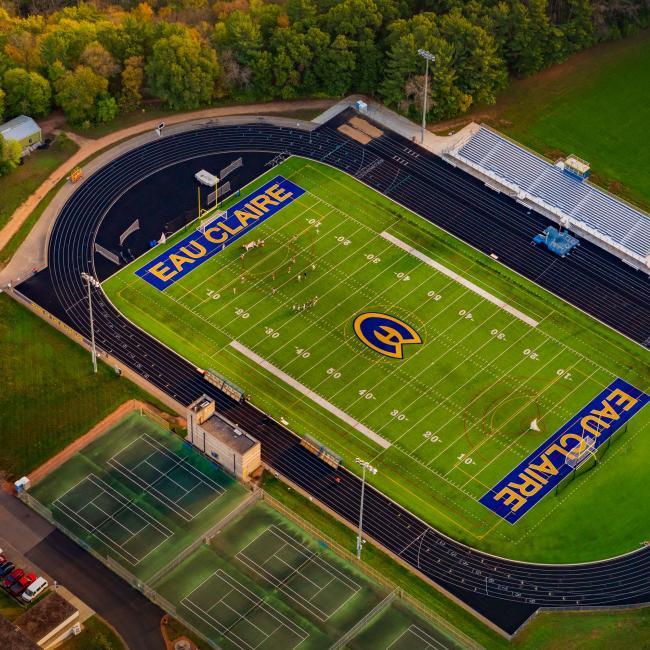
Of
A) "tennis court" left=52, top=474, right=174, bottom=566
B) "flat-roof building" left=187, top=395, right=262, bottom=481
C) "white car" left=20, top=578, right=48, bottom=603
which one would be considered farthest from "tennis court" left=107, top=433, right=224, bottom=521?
"white car" left=20, top=578, right=48, bottom=603

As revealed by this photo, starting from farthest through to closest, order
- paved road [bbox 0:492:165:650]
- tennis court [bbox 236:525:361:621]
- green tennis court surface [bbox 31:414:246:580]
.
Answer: green tennis court surface [bbox 31:414:246:580] < tennis court [bbox 236:525:361:621] < paved road [bbox 0:492:165:650]

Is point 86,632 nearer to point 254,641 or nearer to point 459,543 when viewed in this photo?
point 254,641

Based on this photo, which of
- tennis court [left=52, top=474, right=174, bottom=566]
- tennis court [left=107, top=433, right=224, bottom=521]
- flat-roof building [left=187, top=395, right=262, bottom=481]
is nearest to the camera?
tennis court [left=52, top=474, right=174, bottom=566]

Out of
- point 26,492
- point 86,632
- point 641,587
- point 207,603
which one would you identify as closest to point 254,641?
point 207,603

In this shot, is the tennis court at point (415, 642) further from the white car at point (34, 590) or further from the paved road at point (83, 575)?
the white car at point (34, 590)

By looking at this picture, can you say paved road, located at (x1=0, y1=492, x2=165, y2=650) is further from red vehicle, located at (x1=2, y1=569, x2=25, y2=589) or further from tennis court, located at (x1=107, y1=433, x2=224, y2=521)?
tennis court, located at (x1=107, y1=433, x2=224, y2=521)

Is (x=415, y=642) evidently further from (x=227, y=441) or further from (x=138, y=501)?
(x=138, y=501)
